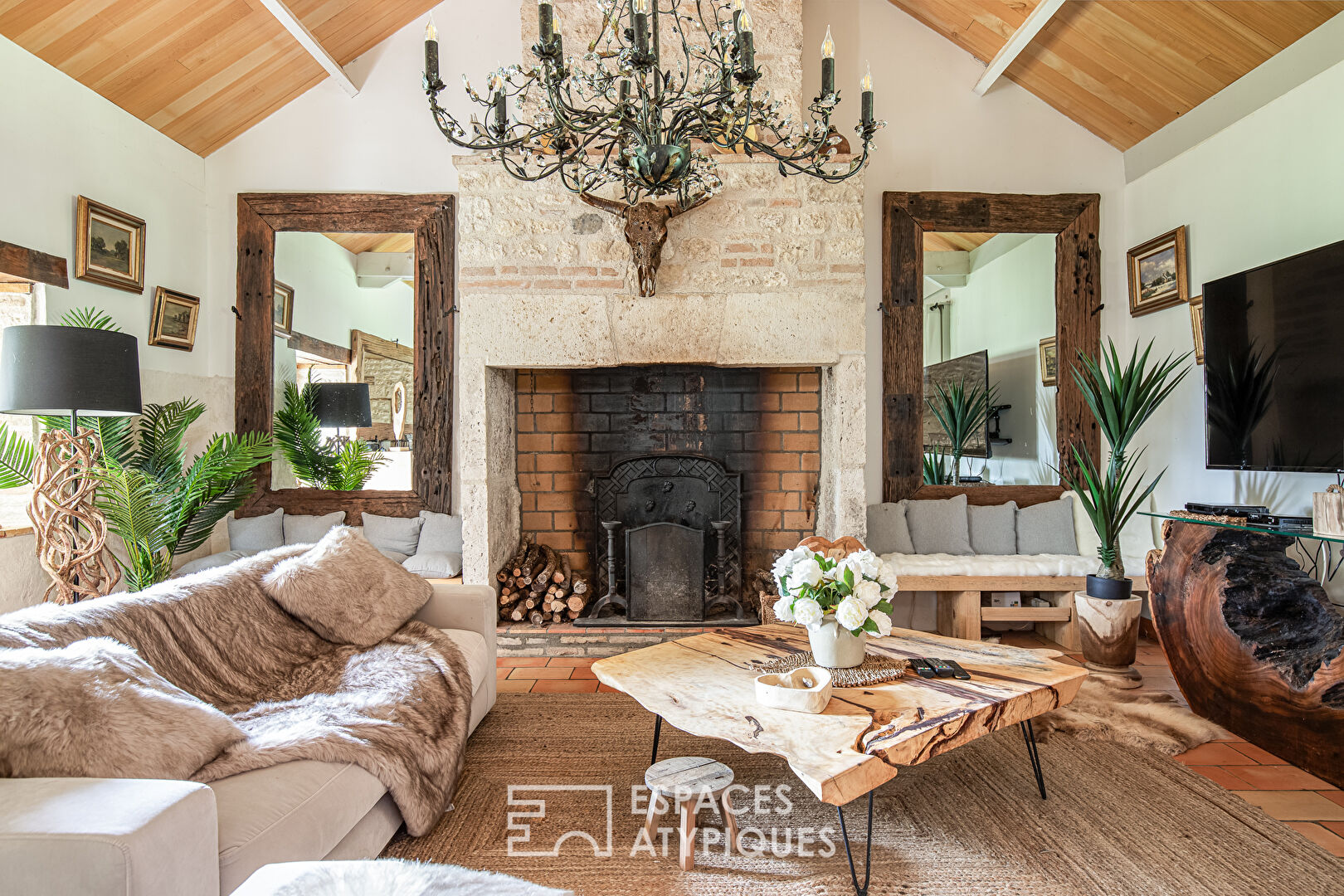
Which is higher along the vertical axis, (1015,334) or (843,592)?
(1015,334)

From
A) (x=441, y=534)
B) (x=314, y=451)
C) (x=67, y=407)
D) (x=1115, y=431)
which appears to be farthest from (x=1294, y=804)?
(x=314, y=451)

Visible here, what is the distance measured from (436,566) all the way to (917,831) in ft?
8.93

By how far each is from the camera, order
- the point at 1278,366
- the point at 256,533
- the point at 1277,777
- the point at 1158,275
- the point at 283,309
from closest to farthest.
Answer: the point at 1277,777
the point at 1278,366
the point at 1158,275
the point at 256,533
the point at 283,309

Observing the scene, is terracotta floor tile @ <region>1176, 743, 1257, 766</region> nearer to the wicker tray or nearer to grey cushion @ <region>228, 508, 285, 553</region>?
the wicker tray

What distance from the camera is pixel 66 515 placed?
2.88 meters

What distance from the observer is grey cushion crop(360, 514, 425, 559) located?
4211 millimetres

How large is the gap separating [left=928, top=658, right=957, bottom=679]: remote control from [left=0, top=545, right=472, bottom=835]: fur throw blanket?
4.54 ft

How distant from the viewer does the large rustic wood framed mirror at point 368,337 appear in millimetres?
4332

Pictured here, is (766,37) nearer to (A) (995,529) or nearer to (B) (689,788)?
(A) (995,529)

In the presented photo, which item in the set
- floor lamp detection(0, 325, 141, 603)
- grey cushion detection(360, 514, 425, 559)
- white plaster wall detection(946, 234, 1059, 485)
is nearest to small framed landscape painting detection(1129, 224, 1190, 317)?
white plaster wall detection(946, 234, 1059, 485)

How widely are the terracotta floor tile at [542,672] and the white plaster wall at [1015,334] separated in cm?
256

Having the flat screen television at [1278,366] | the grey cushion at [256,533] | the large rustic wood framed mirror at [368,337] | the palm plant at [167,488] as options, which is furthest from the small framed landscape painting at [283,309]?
the flat screen television at [1278,366]

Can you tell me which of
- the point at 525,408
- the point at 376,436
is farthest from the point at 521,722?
the point at 376,436

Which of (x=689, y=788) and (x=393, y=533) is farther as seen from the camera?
(x=393, y=533)
